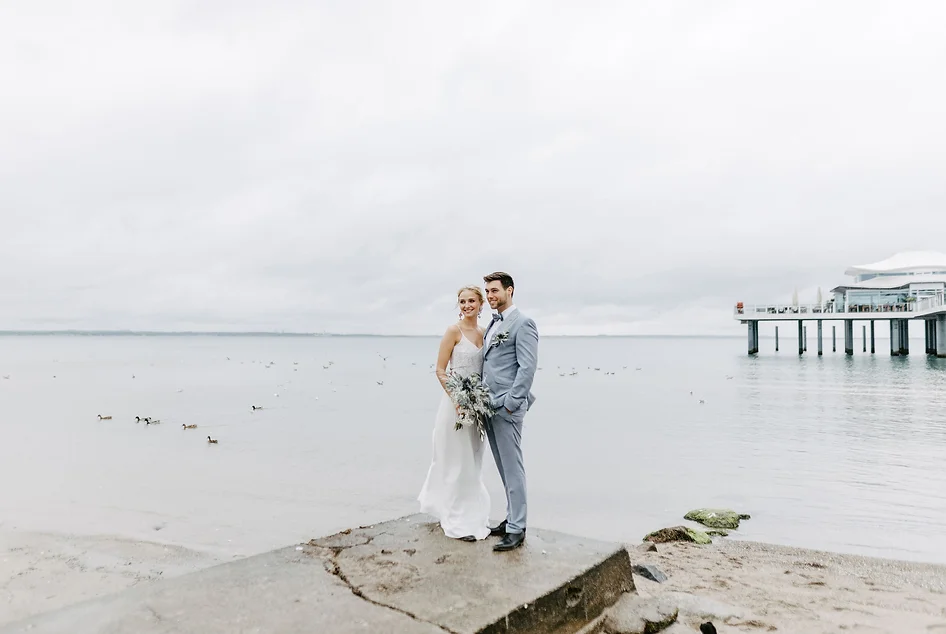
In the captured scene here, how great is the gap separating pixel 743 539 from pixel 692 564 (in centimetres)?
228

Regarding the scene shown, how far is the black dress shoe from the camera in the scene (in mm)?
4691

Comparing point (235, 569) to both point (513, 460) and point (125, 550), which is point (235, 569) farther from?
point (125, 550)

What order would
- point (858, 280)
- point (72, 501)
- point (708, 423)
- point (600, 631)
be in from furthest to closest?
point (858, 280) → point (708, 423) → point (72, 501) → point (600, 631)

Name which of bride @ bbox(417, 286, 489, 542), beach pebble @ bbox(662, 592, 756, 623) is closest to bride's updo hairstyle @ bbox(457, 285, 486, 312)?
bride @ bbox(417, 286, 489, 542)

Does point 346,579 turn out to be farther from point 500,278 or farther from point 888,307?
point 888,307

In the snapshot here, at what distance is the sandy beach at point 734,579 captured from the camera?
499 cm

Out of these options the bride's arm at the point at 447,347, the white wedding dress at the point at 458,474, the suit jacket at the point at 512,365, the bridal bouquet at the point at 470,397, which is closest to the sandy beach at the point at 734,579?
the white wedding dress at the point at 458,474

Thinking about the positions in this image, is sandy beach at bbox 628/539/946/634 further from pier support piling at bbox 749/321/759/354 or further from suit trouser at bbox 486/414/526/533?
pier support piling at bbox 749/321/759/354

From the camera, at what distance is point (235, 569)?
438 centimetres

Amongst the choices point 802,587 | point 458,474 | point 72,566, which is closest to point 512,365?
point 458,474

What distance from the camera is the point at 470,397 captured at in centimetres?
495

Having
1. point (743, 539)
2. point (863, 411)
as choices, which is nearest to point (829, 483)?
point (743, 539)

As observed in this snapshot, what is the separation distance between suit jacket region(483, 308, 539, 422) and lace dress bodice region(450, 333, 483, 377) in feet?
0.42

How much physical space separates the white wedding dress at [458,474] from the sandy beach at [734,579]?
1.72 meters
